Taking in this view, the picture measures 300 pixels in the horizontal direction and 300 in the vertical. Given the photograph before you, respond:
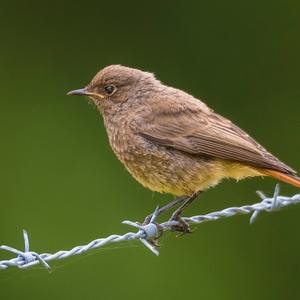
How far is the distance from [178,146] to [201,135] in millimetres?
218

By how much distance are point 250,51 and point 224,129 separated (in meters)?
3.81

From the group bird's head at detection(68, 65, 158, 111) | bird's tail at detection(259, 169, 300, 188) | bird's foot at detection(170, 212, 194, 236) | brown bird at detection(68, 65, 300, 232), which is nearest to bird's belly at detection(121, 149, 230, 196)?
brown bird at detection(68, 65, 300, 232)

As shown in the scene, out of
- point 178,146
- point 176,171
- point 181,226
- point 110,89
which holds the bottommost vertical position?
point 181,226

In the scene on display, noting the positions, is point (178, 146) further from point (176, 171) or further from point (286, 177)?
point (286, 177)

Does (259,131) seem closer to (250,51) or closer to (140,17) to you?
(250,51)

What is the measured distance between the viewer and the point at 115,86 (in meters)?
7.85

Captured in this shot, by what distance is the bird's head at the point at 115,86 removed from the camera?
25.6 ft

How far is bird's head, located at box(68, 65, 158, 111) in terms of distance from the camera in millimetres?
7789

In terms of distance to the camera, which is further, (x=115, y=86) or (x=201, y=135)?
(x=115, y=86)

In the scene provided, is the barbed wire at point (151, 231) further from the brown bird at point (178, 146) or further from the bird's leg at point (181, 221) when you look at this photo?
the brown bird at point (178, 146)

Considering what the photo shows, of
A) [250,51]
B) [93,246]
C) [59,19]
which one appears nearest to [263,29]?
[250,51]

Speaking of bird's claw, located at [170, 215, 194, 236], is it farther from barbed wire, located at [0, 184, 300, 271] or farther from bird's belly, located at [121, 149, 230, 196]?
bird's belly, located at [121, 149, 230, 196]

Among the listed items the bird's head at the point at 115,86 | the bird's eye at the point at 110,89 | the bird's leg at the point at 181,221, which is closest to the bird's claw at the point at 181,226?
the bird's leg at the point at 181,221

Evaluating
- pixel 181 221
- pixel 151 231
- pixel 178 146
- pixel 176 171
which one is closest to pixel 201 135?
pixel 178 146
